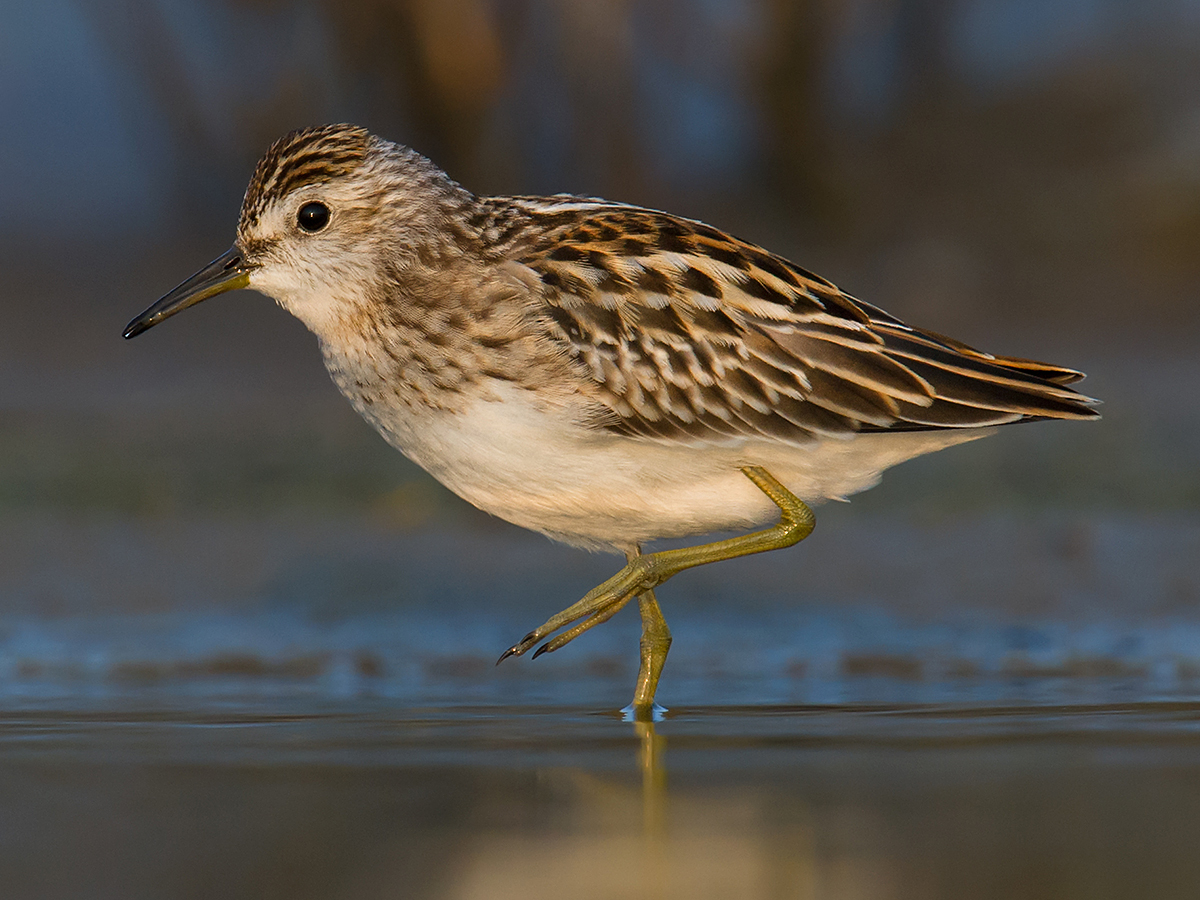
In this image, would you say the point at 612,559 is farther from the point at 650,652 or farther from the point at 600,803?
the point at 600,803

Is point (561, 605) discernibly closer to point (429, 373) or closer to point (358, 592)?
point (358, 592)

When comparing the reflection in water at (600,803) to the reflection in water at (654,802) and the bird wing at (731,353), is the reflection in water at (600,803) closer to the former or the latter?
the reflection in water at (654,802)

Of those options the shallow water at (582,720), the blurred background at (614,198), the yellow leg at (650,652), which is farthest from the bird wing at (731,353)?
the blurred background at (614,198)

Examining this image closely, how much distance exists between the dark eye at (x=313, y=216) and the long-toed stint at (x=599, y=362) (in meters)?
0.01

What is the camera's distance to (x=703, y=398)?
817 cm

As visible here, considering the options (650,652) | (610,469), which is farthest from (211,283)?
(650,652)

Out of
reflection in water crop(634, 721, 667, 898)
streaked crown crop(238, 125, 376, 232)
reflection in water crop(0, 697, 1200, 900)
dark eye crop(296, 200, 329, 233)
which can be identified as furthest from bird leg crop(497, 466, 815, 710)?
streaked crown crop(238, 125, 376, 232)

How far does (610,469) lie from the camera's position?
802 centimetres

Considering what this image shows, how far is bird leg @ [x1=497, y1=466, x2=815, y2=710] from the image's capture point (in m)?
8.27

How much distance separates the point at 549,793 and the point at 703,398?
2419 millimetres

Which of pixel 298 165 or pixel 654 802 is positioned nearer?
pixel 654 802

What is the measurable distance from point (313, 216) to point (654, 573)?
86.1 inches

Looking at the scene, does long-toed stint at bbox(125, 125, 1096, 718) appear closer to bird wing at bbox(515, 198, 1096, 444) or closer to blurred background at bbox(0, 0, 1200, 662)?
bird wing at bbox(515, 198, 1096, 444)

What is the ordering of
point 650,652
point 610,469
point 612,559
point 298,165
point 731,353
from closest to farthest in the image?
point 610,469 → point 731,353 → point 298,165 → point 650,652 → point 612,559
